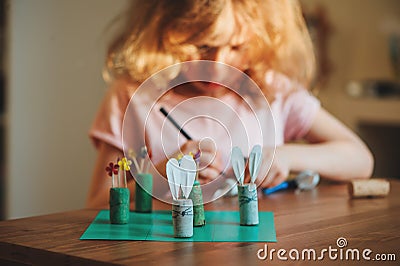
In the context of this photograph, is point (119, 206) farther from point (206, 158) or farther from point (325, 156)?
point (325, 156)

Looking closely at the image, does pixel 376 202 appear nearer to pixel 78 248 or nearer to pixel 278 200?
pixel 278 200

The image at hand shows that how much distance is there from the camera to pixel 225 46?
1.36 metres

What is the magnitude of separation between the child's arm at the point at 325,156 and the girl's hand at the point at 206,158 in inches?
6.5

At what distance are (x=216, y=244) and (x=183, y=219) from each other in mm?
62

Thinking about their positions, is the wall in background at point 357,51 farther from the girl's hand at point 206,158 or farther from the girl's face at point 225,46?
the girl's hand at point 206,158

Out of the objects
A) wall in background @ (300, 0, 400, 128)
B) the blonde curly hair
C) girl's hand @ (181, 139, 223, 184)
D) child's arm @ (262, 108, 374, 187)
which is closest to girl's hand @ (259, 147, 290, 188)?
child's arm @ (262, 108, 374, 187)

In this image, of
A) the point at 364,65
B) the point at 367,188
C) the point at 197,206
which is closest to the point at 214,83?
the point at 367,188

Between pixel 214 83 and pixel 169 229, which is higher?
pixel 214 83

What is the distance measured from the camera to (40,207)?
2.47 metres

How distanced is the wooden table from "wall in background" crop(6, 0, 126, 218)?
136cm

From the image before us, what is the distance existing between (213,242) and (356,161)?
750 millimetres

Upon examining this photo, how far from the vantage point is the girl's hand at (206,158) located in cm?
118

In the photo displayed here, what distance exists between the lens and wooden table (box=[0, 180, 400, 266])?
796mm

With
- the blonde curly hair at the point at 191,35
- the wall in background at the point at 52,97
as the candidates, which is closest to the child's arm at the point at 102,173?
the blonde curly hair at the point at 191,35
